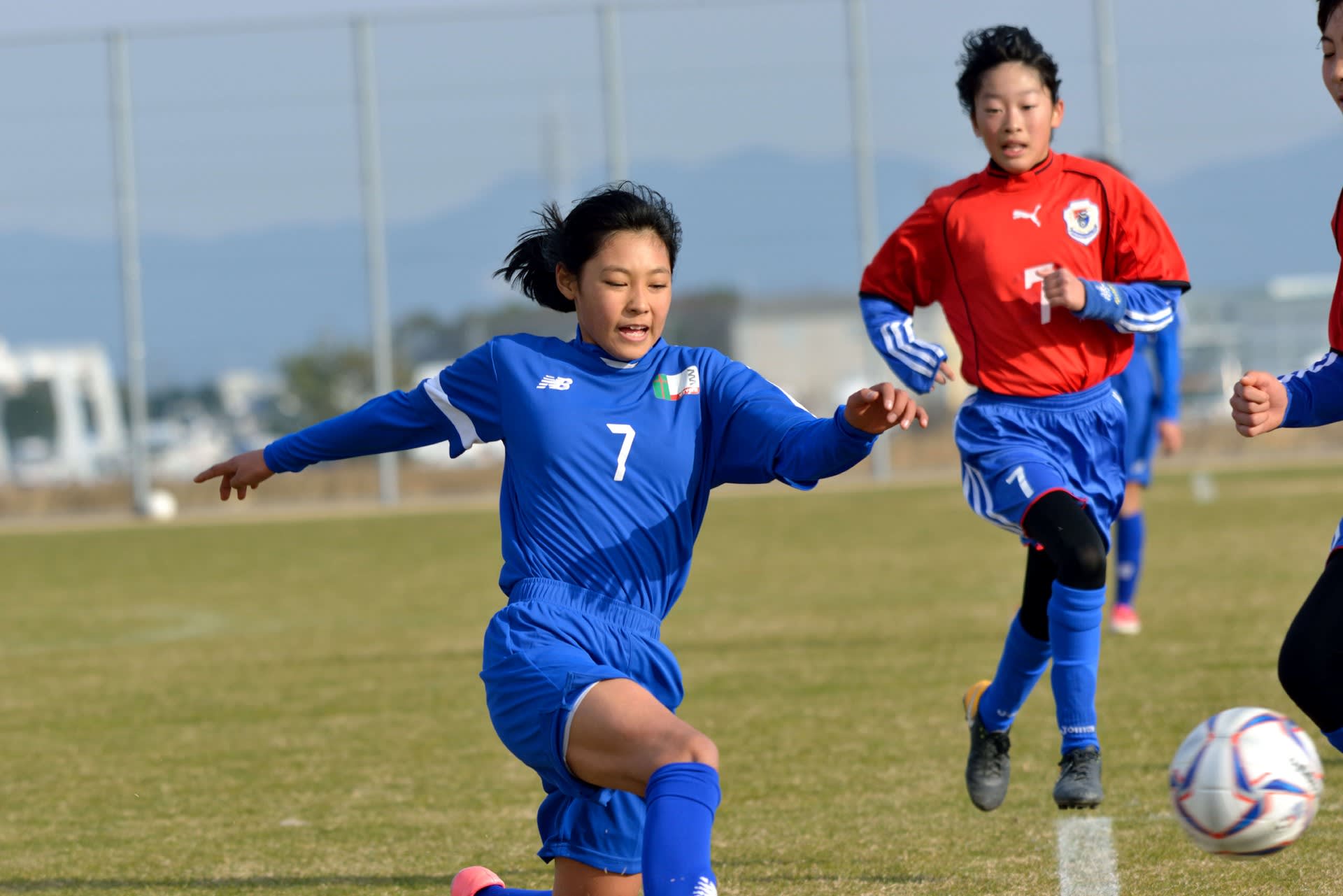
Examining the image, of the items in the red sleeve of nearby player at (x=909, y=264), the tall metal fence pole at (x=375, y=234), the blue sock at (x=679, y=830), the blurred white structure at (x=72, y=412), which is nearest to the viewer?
the blue sock at (x=679, y=830)

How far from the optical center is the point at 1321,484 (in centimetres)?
1764

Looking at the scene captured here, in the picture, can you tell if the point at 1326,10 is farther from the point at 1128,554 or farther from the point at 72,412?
the point at 72,412

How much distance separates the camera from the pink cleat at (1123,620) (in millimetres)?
8258

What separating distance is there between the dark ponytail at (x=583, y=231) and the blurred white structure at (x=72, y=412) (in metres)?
20.5

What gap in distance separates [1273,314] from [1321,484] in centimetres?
761

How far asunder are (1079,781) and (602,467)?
5.35 feet

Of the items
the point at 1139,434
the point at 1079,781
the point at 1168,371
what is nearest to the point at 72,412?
the point at 1139,434

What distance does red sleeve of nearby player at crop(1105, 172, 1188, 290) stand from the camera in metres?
4.67

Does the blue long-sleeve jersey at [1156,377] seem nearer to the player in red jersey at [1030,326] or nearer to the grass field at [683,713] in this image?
the grass field at [683,713]

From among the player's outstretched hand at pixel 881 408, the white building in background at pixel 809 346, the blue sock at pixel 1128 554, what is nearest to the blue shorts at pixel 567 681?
the player's outstretched hand at pixel 881 408

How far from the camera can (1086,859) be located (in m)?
4.08

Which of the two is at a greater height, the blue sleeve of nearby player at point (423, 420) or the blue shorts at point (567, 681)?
the blue sleeve of nearby player at point (423, 420)

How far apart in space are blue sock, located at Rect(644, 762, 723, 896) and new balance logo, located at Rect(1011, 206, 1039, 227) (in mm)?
2368

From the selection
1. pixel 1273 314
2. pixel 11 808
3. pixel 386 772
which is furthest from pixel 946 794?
pixel 1273 314
